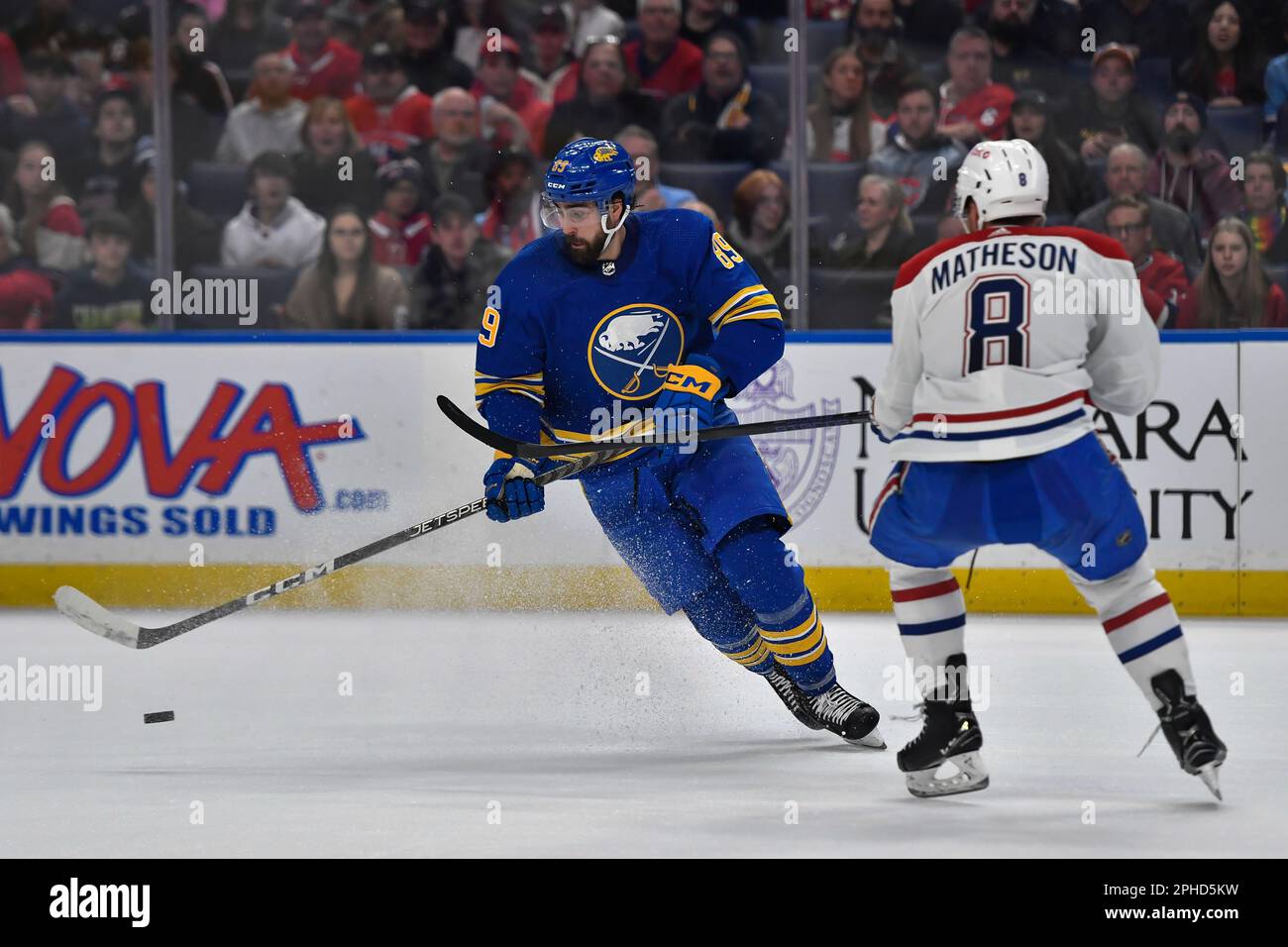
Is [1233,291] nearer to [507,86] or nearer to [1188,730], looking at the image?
[507,86]

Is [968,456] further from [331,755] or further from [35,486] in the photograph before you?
[35,486]

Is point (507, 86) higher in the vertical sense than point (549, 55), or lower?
lower

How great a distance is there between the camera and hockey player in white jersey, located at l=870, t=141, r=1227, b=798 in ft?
10.7

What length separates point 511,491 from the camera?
4.02 metres

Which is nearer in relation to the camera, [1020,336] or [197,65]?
[1020,336]

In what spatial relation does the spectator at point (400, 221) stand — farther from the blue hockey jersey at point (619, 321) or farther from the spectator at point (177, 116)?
the blue hockey jersey at point (619, 321)

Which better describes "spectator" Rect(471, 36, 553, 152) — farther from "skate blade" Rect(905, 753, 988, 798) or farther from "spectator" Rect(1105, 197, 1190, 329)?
"skate blade" Rect(905, 753, 988, 798)

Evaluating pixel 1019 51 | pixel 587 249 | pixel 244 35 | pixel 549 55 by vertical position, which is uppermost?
pixel 244 35

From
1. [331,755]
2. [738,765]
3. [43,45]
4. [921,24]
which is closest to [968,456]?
[738,765]

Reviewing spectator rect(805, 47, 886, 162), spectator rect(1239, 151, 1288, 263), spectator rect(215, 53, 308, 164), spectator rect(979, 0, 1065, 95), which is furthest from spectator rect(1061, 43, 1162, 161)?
spectator rect(215, 53, 308, 164)

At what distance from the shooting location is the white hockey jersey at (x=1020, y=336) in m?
3.25

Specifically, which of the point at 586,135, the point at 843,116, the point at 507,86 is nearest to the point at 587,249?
the point at 843,116

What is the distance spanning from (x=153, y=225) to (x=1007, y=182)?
4091 mm

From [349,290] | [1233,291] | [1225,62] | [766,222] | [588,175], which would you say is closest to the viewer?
[588,175]
